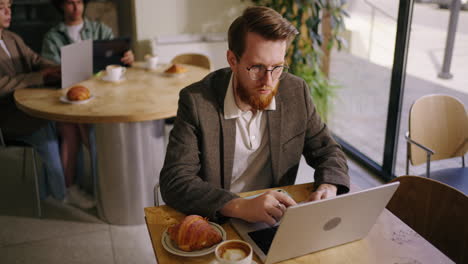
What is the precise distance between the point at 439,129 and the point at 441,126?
19 mm

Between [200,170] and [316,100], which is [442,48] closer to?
[316,100]

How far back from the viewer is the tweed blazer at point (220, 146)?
1315 mm

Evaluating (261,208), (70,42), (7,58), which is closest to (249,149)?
(261,208)

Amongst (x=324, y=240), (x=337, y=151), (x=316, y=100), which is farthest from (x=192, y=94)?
(x=316, y=100)

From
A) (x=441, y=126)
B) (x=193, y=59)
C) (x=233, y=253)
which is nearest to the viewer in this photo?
(x=233, y=253)

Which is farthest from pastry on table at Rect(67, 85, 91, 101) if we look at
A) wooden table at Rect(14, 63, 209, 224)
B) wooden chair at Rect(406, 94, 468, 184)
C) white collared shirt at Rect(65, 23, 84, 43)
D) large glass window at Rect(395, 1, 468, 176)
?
large glass window at Rect(395, 1, 468, 176)

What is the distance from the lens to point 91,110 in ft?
7.19

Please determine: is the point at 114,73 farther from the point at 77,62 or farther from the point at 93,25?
the point at 93,25

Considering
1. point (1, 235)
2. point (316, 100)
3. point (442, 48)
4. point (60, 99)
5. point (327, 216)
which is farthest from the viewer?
point (316, 100)

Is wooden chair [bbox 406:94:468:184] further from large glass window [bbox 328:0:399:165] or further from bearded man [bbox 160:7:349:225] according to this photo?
large glass window [bbox 328:0:399:165]

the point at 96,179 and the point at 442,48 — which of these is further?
the point at 442,48

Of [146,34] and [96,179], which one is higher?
[146,34]

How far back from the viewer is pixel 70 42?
10.4 feet

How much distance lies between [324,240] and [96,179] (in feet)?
6.01
